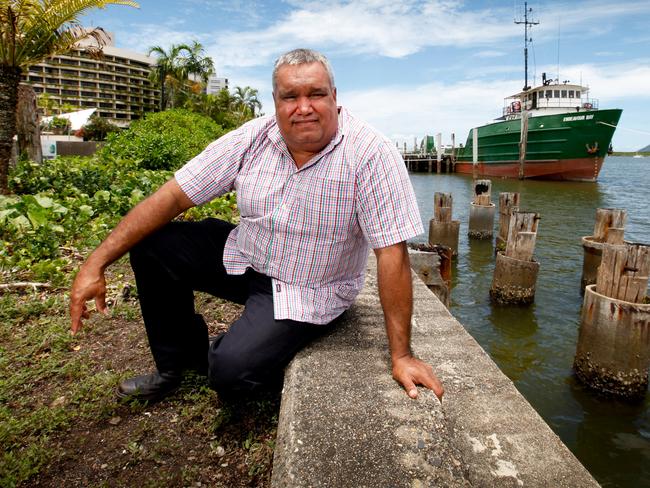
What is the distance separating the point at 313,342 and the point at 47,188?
23.2 ft

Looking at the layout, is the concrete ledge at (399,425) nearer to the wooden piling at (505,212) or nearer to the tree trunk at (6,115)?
the tree trunk at (6,115)

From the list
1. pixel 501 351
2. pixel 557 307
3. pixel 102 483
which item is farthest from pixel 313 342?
pixel 557 307

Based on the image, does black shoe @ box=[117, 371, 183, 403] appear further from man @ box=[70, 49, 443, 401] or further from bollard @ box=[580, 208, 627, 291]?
bollard @ box=[580, 208, 627, 291]

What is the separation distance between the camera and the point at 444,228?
9.94 meters

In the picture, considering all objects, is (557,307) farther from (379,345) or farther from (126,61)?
(126,61)

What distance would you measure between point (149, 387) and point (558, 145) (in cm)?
2956

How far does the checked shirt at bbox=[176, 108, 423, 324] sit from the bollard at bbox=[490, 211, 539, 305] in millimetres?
5208

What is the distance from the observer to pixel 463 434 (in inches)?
76.8

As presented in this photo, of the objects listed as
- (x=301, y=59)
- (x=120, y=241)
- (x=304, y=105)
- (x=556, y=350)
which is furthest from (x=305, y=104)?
(x=556, y=350)

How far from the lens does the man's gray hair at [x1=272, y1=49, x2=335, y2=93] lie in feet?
6.25

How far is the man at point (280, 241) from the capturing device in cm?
189

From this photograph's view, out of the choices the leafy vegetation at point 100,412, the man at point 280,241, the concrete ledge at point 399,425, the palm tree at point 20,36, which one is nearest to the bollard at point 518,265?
the concrete ledge at point 399,425

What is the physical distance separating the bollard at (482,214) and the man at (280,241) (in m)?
10.3

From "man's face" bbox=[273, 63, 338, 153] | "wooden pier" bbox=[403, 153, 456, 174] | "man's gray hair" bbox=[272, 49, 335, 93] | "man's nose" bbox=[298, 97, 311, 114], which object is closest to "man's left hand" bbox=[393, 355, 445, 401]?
"man's face" bbox=[273, 63, 338, 153]
